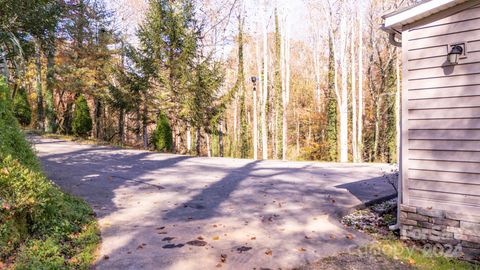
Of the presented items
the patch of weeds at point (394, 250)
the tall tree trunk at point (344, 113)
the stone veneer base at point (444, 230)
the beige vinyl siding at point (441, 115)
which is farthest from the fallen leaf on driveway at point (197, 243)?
the tall tree trunk at point (344, 113)

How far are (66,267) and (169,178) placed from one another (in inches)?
196

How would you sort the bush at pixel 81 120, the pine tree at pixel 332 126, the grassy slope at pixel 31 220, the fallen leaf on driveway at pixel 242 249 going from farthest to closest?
the pine tree at pixel 332 126
the bush at pixel 81 120
the fallen leaf on driveway at pixel 242 249
the grassy slope at pixel 31 220

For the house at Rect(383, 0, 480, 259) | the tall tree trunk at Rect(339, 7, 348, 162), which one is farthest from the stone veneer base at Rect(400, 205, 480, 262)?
the tall tree trunk at Rect(339, 7, 348, 162)

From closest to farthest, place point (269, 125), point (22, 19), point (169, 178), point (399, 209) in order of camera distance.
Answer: point (399, 209) < point (22, 19) < point (169, 178) < point (269, 125)

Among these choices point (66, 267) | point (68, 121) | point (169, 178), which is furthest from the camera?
point (68, 121)

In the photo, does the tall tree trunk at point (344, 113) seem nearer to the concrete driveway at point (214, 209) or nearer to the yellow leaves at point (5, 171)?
the concrete driveway at point (214, 209)

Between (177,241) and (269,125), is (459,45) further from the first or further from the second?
(269,125)

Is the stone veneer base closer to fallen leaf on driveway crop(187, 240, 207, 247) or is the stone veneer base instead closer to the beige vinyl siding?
the beige vinyl siding

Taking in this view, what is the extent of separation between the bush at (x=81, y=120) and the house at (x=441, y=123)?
16.7m

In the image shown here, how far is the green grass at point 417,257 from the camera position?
4.10 metres

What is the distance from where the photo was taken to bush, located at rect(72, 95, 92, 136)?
18.0 m

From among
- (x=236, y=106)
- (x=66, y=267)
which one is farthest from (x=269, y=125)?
(x=66, y=267)

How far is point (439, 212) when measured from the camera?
4527 mm

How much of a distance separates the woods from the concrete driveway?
4.27 meters
